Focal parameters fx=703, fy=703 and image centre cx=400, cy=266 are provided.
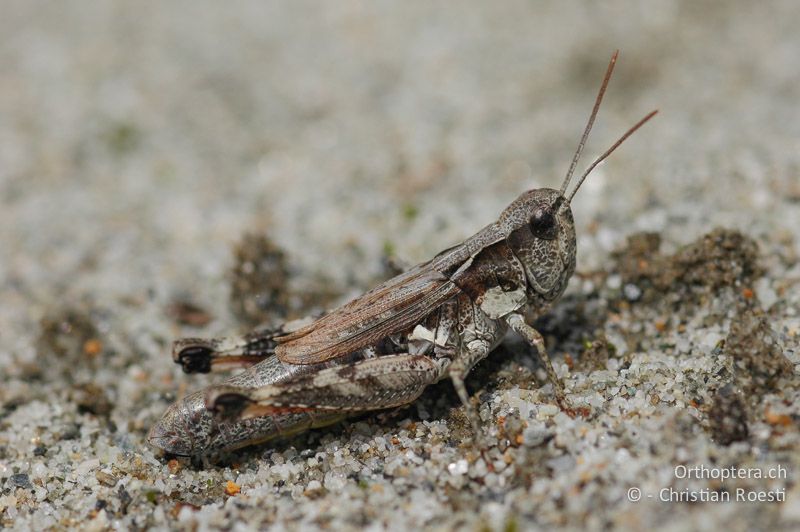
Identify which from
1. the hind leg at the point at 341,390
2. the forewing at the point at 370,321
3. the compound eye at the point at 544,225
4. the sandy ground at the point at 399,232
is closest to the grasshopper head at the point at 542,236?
the compound eye at the point at 544,225

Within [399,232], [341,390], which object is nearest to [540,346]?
[341,390]

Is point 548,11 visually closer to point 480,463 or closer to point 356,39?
point 356,39

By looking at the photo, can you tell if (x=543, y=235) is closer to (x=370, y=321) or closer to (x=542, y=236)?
(x=542, y=236)

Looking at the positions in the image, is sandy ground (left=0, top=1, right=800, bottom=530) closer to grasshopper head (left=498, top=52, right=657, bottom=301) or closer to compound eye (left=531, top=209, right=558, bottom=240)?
grasshopper head (left=498, top=52, right=657, bottom=301)

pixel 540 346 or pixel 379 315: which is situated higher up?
pixel 379 315

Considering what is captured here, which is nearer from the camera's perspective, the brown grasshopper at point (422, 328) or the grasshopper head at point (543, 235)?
the brown grasshopper at point (422, 328)

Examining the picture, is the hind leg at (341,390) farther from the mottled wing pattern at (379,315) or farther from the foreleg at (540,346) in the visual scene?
the foreleg at (540,346)

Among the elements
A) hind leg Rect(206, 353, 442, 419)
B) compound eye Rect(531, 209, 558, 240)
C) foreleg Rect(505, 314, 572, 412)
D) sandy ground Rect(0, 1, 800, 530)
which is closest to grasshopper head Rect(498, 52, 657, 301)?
compound eye Rect(531, 209, 558, 240)

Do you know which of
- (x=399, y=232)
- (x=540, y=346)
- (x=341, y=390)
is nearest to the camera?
(x=341, y=390)
